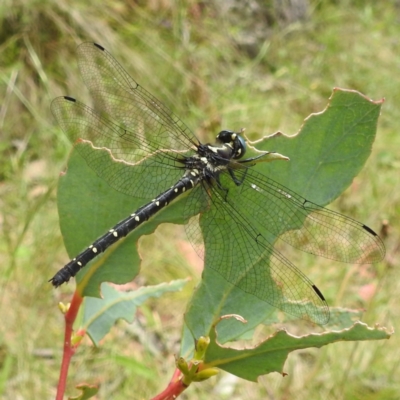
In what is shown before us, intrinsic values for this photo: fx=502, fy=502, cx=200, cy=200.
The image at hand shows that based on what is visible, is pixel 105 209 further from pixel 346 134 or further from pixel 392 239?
pixel 392 239

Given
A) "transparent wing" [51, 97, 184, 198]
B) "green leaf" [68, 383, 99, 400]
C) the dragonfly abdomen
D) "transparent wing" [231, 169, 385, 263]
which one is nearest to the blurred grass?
"transparent wing" [51, 97, 184, 198]

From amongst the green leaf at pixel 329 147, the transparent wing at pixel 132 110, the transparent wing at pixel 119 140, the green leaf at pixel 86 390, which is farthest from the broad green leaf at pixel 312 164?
the transparent wing at pixel 132 110

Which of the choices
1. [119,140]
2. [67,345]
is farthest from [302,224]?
[119,140]

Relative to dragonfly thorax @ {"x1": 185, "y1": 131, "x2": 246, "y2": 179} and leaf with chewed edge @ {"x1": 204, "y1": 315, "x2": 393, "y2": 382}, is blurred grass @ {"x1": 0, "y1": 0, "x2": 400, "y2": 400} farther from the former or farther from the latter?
leaf with chewed edge @ {"x1": 204, "y1": 315, "x2": 393, "y2": 382}

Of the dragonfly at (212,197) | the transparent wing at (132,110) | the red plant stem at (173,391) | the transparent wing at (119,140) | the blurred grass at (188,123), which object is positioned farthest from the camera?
the blurred grass at (188,123)

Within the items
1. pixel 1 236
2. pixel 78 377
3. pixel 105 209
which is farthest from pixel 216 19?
pixel 105 209

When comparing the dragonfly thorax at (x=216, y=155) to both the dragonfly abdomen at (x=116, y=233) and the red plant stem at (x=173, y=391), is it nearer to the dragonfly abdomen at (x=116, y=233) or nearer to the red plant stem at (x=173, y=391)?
the dragonfly abdomen at (x=116, y=233)

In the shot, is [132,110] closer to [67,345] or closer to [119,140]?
[119,140]
